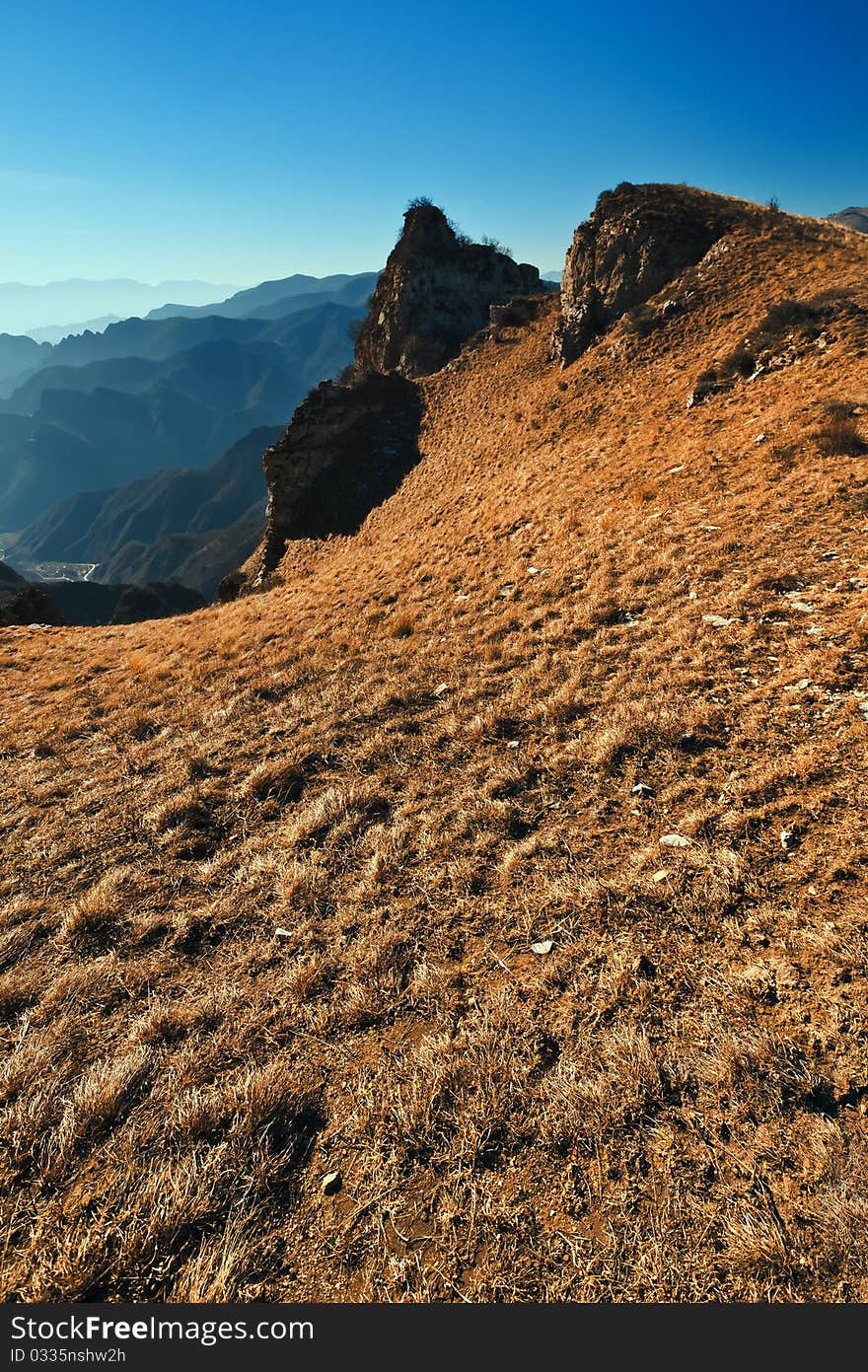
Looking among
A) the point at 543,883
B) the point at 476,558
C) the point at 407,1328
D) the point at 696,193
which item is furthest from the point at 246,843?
the point at 696,193

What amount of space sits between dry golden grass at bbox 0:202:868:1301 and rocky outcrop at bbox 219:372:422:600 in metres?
23.2

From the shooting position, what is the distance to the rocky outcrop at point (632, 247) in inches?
1052

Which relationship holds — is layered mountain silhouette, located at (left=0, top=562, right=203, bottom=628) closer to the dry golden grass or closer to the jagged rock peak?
the dry golden grass

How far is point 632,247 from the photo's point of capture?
27656 millimetres

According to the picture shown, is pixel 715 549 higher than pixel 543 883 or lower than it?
higher

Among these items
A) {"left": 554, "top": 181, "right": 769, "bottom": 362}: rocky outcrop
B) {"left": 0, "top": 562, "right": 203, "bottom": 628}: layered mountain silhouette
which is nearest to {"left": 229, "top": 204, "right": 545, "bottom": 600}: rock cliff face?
{"left": 554, "top": 181, "right": 769, "bottom": 362}: rocky outcrop

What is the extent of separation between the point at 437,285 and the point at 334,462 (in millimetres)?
26516

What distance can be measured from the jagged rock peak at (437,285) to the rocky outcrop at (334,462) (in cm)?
1257

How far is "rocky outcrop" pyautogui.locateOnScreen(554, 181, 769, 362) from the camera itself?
26.7 meters

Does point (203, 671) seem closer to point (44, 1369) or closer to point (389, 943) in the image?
point (389, 943)

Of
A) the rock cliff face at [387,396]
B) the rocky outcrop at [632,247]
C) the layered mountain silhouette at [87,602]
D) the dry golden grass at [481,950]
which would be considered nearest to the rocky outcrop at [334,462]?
the rock cliff face at [387,396]

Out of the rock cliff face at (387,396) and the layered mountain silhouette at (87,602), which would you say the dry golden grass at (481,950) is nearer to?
the rock cliff face at (387,396)

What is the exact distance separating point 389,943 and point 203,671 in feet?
32.0

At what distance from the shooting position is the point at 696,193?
3070 cm
